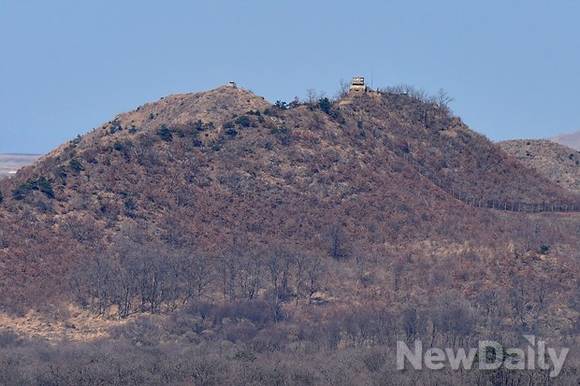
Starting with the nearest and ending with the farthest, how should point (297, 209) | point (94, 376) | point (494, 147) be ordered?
point (94, 376), point (297, 209), point (494, 147)

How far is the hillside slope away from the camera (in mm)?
107000

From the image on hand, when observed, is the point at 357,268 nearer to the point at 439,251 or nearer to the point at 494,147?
the point at 439,251

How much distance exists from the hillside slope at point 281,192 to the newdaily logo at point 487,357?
1797 cm

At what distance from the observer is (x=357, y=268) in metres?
106

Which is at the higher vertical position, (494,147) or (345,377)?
(494,147)

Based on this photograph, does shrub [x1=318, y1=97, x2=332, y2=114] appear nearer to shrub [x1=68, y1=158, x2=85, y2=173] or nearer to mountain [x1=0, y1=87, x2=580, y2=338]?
mountain [x1=0, y1=87, x2=580, y2=338]

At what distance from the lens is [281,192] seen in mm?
119375

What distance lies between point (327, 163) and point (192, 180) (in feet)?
42.6

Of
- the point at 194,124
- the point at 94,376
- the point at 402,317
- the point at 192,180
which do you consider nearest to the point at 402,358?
the point at 402,317

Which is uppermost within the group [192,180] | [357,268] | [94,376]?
[192,180]

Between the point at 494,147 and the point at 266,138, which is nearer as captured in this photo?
the point at 266,138

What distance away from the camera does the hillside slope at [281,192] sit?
107m

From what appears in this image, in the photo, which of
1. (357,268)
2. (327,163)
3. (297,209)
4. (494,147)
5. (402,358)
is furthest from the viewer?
(494,147)

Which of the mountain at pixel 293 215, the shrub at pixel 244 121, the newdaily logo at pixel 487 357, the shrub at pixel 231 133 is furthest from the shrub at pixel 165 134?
the newdaily logo at pixel 487 357
